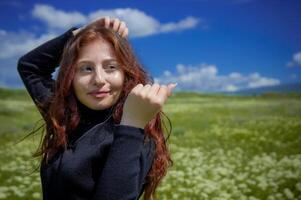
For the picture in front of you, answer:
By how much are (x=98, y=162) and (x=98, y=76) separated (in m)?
0.40

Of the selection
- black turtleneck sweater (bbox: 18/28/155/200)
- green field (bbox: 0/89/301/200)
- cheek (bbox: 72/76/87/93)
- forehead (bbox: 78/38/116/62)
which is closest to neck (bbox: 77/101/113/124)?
black turtleneck sweater (bbox: 18/28/155/200)

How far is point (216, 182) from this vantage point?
24.8 ft

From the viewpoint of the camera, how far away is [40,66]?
2.64 metres

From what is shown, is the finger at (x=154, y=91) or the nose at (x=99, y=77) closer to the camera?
the finger at (x=154, y=91)

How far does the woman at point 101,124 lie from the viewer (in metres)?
1.69

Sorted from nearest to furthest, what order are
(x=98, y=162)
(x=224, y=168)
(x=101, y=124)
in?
1. (x=98, y=162)
2. (x=101, y=124)
3. (x=224, y=168)

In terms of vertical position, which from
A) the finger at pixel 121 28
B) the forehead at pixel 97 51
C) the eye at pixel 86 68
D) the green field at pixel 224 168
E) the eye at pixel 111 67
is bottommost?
the green field at pixel 224 168

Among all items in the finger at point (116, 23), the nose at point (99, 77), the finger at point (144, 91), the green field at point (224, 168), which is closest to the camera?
the finger at point (144, 91)

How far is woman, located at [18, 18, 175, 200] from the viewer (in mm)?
1694

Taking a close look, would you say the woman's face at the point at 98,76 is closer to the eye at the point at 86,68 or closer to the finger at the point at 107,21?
the eye at the point at 86,68

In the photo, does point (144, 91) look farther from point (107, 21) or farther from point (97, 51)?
point (107, 21)

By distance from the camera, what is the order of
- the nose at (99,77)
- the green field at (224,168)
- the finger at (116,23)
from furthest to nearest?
the green field at (224,168) < the finger at (116,23) < the nose at (99,77)

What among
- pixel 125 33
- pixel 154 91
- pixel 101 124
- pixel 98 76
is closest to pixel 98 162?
pixel 101 124

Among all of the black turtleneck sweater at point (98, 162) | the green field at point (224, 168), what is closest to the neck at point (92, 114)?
the black turtleneck sweater at point (98, 162)
